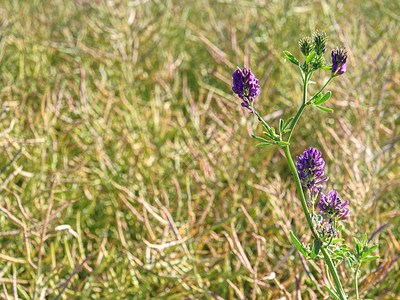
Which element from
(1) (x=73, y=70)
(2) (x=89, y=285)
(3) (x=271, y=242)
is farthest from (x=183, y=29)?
(2) (x=89, y=285)

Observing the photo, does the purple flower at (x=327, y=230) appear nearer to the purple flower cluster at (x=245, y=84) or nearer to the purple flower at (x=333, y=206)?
the purple flower at (x=333, y=206)

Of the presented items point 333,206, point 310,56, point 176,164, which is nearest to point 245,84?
point 310,56

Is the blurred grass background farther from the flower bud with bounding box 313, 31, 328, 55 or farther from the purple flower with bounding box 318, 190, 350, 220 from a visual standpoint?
the flower bud with bounding box 313, 31, 328, 55

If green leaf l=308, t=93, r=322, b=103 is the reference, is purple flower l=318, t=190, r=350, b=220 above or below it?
below

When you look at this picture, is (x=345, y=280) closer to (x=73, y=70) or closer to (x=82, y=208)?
(x=82, y=208)

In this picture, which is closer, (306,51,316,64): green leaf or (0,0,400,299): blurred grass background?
(306,51,316,64): green leaf

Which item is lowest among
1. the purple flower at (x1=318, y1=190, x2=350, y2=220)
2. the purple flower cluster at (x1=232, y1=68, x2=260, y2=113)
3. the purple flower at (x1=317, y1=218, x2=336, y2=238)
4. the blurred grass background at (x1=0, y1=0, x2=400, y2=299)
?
the blurred grass background at (x1=0, y1=0, x2=400, y2=299)

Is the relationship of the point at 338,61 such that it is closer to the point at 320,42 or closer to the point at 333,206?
the point at 320,42

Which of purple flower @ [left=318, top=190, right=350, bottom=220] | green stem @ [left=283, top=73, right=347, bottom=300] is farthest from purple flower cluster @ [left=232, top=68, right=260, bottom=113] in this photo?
purple flower @ [left=318, top=190, right=350, bottom=220]
